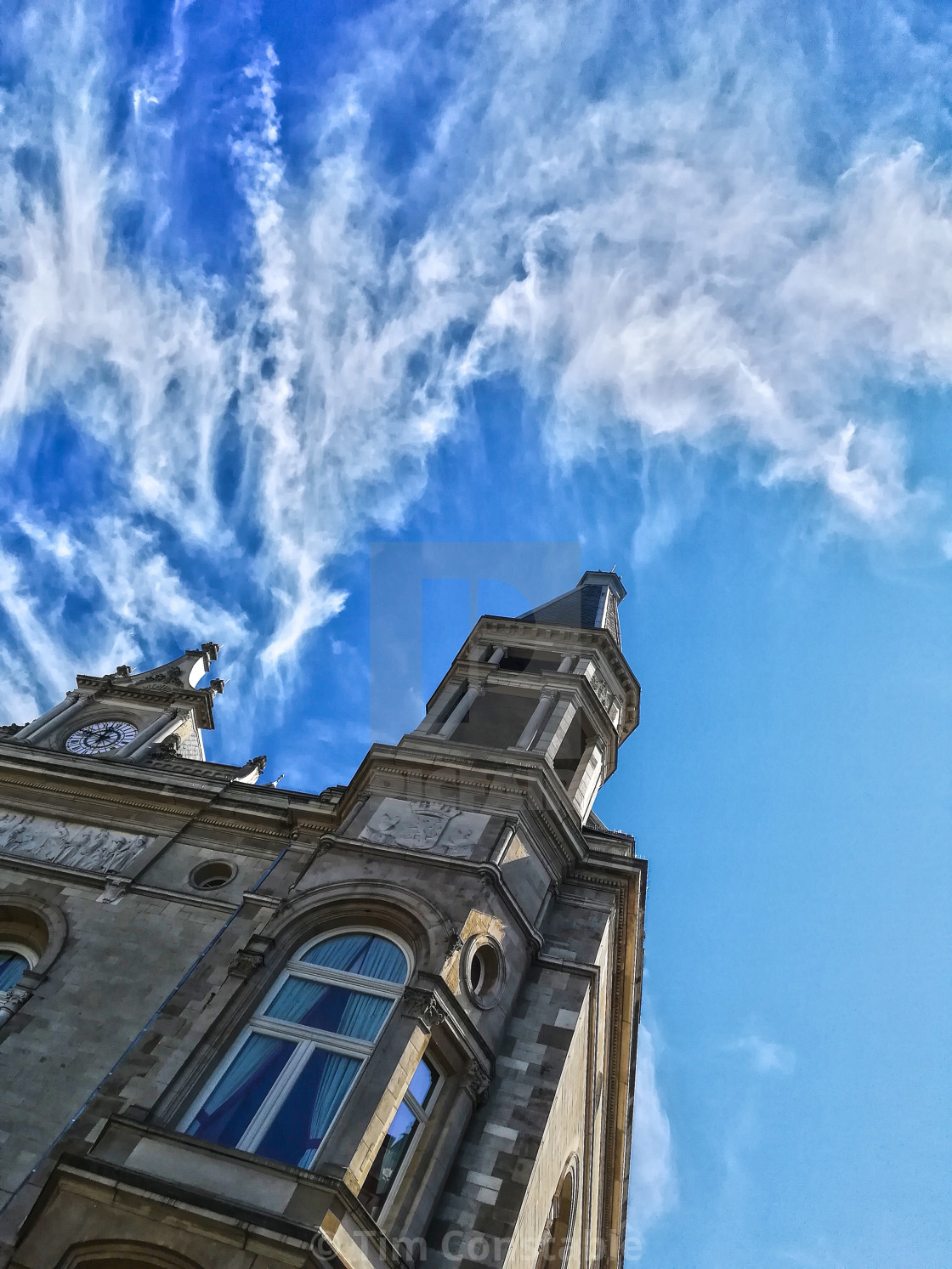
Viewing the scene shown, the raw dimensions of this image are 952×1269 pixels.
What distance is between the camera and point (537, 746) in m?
24.9

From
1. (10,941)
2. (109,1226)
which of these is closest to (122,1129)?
(109,1226)

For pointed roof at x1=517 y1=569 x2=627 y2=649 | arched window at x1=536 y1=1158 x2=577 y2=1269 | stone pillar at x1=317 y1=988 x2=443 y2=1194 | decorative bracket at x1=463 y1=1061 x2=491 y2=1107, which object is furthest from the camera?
pointed roof at x1=517 y1=569 x2=627 y2=649

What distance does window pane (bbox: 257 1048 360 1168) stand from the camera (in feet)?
47.2

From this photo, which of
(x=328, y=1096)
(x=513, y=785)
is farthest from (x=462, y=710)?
(x=328, y=1096)

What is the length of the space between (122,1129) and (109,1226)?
1.62 m

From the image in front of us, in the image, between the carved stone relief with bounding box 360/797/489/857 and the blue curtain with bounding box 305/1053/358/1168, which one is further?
the carved stone relief with bounding box 360/797/489/857

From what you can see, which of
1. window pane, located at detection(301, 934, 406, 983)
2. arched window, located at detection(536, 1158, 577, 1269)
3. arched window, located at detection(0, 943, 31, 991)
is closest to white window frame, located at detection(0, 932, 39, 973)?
arched window, located at detection(0, 943, 31, 991)

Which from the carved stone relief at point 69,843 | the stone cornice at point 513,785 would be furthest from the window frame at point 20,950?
the stone cornice at point 513,785

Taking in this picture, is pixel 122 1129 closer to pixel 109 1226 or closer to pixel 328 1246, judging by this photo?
pixel 109 1226

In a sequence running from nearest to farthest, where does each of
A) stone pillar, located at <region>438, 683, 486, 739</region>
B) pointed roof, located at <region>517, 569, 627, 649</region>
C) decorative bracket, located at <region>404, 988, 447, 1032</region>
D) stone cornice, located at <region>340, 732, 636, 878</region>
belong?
decorative bracket, located at <region>404, 988, 447, 1032</region>, stone cornice, located at <region>340, 732, 636, 878</region>, stone pillar, located at <region>438, 683, 486, 739</region>, pointed roof, located at <region>517, 569, 627, 649</region>

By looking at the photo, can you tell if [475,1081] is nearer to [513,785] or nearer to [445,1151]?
[445,1151]

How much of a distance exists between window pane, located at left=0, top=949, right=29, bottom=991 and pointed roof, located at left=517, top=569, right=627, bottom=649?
17279 millimetres

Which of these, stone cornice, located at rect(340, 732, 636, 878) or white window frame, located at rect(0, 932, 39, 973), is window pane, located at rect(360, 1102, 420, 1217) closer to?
stone cornice, located at rect(340, 732, 636, 878)

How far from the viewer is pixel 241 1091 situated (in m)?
15.5
